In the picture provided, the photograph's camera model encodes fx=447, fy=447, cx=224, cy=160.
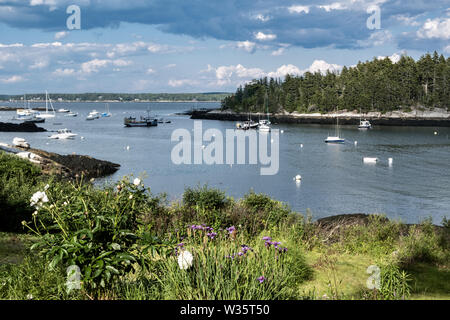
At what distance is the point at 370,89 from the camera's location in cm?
11781

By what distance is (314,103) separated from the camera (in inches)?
5108

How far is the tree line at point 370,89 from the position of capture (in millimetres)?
114812

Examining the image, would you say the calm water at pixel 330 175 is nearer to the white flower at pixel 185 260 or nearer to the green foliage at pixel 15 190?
the green foliage at pixel 15 190

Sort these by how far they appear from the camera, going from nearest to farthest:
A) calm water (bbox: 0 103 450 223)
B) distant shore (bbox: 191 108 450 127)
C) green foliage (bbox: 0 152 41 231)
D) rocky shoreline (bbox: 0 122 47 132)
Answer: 1. green foliage (bbox: 0 152 41 231)
2. calm water (bbox: 0 103 450 223)
3. rocky shoreline (bbox: 0 122 47 132)
4. distant shore (bbox: 191 108 450 127)

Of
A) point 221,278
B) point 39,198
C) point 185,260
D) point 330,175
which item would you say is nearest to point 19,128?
point 330,175

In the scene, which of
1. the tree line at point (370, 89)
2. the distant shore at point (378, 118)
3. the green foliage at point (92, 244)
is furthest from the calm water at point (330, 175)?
the tree line at point (370, 89)

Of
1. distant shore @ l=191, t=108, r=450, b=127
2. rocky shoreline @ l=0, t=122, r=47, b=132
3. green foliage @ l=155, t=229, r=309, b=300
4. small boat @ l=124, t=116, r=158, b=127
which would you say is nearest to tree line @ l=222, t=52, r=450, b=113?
distant shore @ l=191, t=108, r=450, b=127

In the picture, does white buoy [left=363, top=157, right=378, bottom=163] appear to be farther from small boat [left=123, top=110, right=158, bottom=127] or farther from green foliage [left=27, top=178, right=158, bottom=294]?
small boat [left=123, top=110, right=158, bottom=127]

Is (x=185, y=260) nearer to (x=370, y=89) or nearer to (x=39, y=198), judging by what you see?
(x=39, y=198)

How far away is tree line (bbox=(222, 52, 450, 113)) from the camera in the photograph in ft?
377

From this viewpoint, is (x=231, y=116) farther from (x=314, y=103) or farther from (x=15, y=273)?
(x=15, y=273)

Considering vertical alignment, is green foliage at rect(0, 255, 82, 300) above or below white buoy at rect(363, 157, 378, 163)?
above
